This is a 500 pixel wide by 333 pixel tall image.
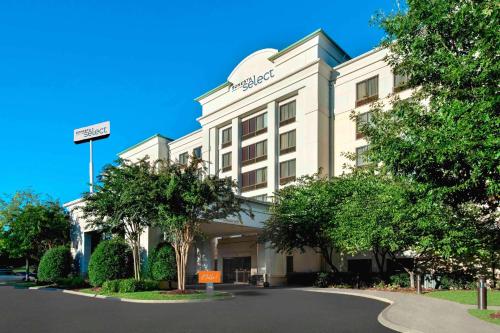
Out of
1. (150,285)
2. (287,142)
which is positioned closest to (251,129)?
(287,142)

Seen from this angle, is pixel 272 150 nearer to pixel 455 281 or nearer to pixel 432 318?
pixel 455 281

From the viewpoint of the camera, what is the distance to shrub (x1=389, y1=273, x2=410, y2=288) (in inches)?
1005

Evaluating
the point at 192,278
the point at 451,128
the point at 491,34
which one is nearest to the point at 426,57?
the point at 491,34

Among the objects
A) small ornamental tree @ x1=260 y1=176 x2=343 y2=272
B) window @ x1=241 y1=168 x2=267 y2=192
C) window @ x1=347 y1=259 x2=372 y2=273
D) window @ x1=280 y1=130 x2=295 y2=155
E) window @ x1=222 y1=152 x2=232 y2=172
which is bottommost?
A: window @ x1=347 y1=259 x2=372 y2=273

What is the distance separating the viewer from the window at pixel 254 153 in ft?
135

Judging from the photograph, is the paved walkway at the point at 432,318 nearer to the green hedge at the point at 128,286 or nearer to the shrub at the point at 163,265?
the shrub at the point at 163,265

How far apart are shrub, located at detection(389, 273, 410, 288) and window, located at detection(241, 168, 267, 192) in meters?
16.8

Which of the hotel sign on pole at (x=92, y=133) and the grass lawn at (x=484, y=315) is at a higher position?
the hotel sign on pole at (x=92, y=133)

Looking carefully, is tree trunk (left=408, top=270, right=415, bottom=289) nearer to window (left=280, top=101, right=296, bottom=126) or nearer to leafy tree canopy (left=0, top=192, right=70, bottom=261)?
window (left=280, top=101, right=296, bottom=126)

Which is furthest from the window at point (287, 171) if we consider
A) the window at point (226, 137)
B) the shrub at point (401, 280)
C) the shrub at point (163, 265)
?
the shrub at point (163, 265)

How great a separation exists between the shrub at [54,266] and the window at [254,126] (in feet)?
66.5

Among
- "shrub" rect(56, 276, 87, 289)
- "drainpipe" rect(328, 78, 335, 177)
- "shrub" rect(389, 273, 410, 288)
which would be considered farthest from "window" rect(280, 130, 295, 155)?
"shrub" rect(56, 276, 87, 289)

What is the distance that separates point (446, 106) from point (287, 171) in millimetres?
28253

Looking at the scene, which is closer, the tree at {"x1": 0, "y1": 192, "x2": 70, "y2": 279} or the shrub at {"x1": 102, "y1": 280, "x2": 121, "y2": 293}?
the shrub at {"x1": 102, "y1": 280, "x2": 121, "y2": 293}
